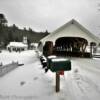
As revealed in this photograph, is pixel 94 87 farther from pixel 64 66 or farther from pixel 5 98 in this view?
pixel 5 98

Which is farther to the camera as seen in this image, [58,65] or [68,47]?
[68,47]

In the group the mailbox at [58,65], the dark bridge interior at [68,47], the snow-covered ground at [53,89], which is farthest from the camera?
the dark bridge interior at [68,47]

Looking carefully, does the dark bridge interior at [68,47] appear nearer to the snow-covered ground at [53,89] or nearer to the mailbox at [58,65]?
the snow-covered ground at [53,89]

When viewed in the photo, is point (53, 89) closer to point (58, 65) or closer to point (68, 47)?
point (58, 65)

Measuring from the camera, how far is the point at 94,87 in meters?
8.03

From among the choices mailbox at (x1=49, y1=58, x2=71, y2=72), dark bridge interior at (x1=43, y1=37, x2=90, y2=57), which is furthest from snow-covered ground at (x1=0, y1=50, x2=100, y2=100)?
dark bridge interior at (x1=43, y1=37, x2=90, y2=57)

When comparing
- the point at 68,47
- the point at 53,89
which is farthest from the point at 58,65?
the point at 68,47

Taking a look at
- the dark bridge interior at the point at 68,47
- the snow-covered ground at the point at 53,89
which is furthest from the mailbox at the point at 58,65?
the dark bridge interior at the point at 68,47

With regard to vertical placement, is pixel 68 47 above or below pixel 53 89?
above

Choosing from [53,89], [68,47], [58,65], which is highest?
[68,47]

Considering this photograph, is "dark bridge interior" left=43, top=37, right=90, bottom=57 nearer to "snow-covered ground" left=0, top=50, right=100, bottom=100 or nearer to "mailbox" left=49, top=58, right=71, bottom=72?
"snow-covered ground" left=0, top=50, right=100, bottom=100

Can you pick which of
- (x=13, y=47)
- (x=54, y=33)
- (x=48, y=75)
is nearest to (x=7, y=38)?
(x=13, y=47)

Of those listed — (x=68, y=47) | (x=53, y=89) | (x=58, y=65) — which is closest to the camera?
(x=58, y=65)

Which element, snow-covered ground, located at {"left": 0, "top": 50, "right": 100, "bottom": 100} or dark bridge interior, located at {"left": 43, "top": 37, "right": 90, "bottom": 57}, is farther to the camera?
dark bridge interior, located at {"left": 43, "top": 37, "right": 90, "bottom": 57}
